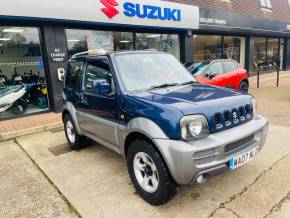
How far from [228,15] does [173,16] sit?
4696mm

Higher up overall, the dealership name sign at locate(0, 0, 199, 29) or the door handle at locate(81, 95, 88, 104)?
the dealership name sign at locate(0, 0, 199, 29)

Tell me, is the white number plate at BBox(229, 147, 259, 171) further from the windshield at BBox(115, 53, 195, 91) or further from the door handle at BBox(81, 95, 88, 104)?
the door handle at BBox(81, 95, 88, 104)

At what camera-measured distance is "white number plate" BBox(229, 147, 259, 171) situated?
9.50 feet

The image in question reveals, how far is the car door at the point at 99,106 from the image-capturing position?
12.0 ft

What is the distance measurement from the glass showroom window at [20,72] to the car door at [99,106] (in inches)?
A: 172

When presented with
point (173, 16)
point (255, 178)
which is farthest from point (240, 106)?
point (173, 16)

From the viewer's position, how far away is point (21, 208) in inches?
128

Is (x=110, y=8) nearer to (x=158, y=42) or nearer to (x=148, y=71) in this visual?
(x=158, y=42)

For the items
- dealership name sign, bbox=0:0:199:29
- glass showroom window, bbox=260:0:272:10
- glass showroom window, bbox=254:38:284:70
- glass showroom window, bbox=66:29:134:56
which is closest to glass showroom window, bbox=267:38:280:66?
glass showroom window, bbox=254:38:284:70

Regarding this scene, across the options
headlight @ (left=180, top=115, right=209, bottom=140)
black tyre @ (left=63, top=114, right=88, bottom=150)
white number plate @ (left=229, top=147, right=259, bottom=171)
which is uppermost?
headlight @ (left=180, top=115, right=209, bottom=140)

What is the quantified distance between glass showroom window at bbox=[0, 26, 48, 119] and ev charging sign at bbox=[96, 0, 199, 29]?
8.25ft

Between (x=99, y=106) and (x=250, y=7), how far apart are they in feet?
53.1

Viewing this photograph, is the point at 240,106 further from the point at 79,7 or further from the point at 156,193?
the point at 79,7

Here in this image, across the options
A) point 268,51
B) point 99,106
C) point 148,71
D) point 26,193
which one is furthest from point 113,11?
point 268,51
